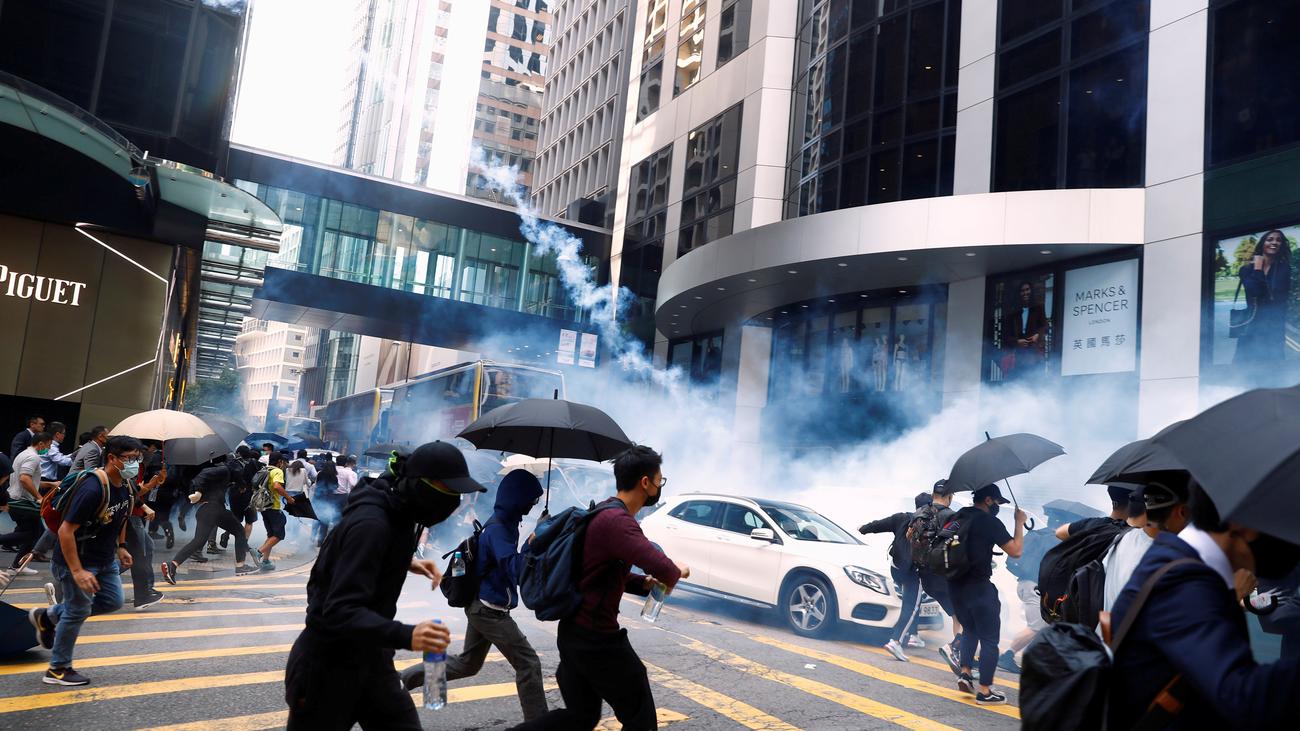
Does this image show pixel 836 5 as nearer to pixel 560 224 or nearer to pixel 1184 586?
pixel 560 224

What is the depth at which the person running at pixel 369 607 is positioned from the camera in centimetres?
314

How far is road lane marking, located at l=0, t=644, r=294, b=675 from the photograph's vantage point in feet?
20.9

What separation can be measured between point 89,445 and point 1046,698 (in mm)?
10974

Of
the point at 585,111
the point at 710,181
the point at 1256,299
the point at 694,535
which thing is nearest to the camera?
the point at 694,535

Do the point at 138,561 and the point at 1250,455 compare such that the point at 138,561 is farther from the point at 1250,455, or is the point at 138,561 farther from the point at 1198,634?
the point at 1250,455

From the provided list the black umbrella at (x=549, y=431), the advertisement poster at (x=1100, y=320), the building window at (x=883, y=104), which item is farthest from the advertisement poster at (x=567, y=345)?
the black umbrella at (x=549, y=431)

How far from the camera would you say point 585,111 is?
155 feet

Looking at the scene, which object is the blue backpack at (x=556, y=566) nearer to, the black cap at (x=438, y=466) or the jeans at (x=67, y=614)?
the black cap at (x=438, y=466)

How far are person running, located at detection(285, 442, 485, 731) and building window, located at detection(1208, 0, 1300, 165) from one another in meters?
14.4

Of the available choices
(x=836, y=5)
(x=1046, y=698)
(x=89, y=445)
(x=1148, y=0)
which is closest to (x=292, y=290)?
(x=836, y=5)

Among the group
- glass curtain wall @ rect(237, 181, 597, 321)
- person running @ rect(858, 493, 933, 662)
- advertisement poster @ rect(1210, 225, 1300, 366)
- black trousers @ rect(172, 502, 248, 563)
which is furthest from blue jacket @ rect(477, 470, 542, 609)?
glass curtain wall @ rect(237, 181, 597, 321)

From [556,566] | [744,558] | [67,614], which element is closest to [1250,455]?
[556,566]

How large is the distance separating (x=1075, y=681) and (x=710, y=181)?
88.9 feet

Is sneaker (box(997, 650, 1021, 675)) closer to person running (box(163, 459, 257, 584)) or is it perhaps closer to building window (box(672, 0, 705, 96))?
person running (box(163, 459, 257, 584))
